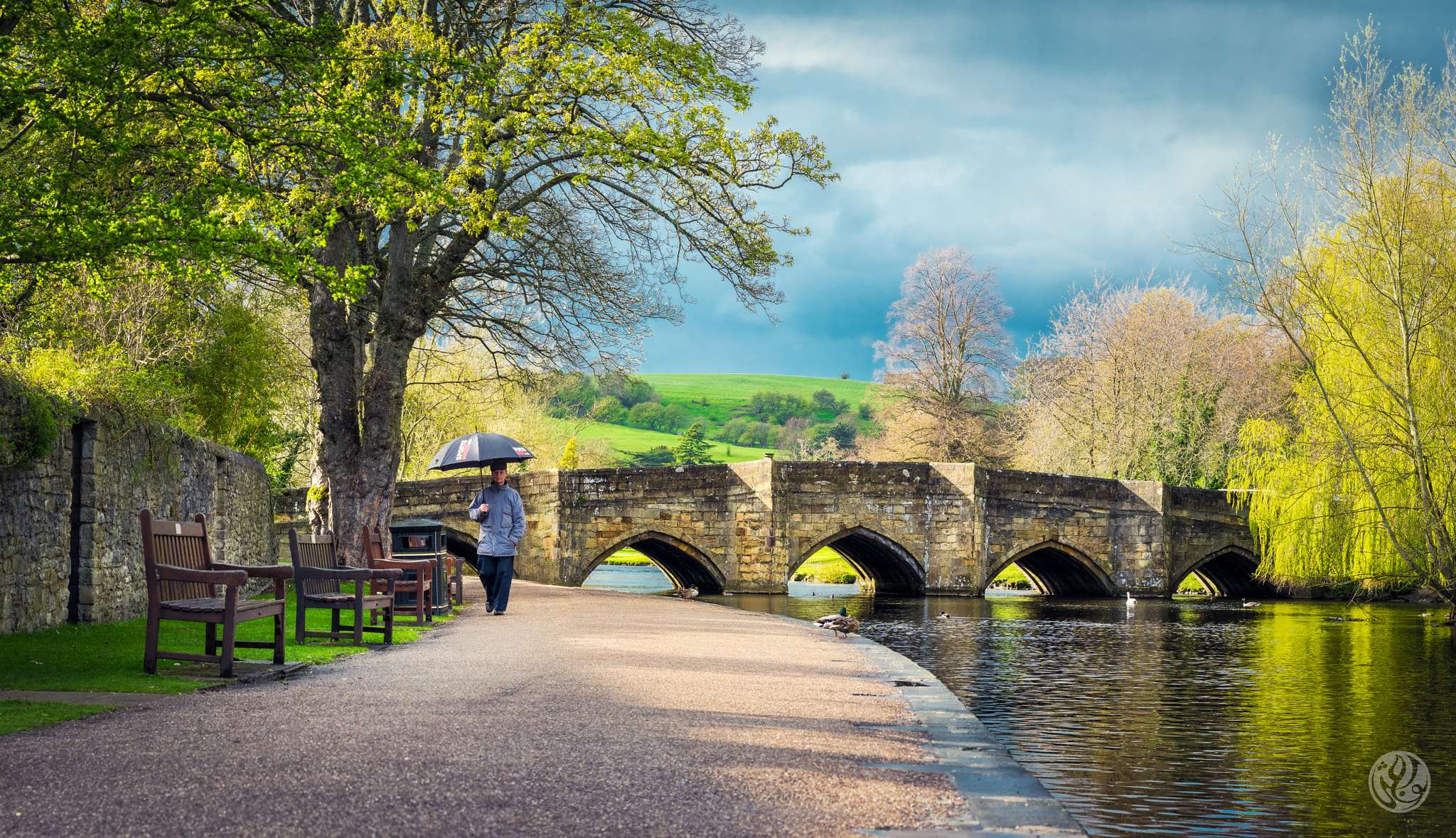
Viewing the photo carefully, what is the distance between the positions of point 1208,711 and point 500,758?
6.06 meters

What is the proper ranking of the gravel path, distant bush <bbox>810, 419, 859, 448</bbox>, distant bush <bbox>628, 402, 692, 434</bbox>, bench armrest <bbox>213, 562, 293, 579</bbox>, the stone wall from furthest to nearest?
1. distant bush <bbox>628, 402, 692, 434</bbox>
2. distant bush <bbox>810, 419, 859, 448</bbox>
3. the stone wall
4. bench armrest <bbox>213, 562, 293, 579</bbox>
5. the gravel path

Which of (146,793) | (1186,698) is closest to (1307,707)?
(1186,698)

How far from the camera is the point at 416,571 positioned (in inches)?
416

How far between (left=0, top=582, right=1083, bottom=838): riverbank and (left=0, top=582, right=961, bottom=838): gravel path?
0.01 metres

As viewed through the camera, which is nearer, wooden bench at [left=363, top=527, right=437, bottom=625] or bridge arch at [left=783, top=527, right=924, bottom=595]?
wooden bench at [left=363, top=527, right=437, bottom=625]

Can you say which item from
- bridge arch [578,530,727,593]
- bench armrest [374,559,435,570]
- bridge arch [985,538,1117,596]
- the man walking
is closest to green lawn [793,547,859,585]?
bridge arch [985,538,1117,596]

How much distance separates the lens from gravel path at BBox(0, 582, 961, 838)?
3.13 meters

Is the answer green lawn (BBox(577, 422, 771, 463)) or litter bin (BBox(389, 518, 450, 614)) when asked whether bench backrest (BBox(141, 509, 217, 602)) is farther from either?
green lawn (BBox(577, 422, 771, 463))

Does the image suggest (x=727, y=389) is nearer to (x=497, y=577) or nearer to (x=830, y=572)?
(x=830, y=572)

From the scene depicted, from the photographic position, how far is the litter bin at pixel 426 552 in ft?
37.4

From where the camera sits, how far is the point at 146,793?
10.9 ft

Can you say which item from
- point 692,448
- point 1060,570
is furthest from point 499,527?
point 692,448

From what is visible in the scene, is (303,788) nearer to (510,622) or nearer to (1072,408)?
(510,622)

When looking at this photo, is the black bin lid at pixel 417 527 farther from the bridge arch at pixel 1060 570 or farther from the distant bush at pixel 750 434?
the distant bush at pixel 750 434
